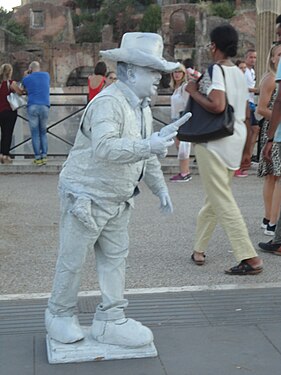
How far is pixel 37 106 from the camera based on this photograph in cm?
1217

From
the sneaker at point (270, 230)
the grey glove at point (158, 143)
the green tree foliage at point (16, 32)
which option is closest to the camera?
the grey glove at point (158, 143)

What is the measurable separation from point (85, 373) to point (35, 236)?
379cm

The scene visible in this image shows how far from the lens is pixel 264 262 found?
6.53 meters

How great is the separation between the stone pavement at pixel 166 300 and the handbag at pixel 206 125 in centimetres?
115

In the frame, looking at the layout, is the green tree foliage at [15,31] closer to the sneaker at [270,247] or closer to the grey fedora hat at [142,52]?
the sneaker at [270,247]

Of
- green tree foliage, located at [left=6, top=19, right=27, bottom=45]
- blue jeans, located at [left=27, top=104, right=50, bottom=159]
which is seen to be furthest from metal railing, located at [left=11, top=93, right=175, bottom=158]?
green tree foliage, located at [left=6, top=19, right=27, bottom=45]

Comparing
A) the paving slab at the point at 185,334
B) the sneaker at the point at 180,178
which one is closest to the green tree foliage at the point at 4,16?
the sneaker at the point at 180,178

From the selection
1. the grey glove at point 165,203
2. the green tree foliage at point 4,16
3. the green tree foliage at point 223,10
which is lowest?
the green tree foliage at point 4,16

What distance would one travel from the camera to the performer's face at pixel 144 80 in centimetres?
414

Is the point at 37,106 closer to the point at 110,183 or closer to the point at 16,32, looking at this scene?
the point at 110,183

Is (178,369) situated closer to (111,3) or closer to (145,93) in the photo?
(145,93)

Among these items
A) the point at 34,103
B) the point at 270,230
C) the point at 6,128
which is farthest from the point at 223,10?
the point at 270,230

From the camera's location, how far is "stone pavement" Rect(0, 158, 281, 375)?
4270 millimetres

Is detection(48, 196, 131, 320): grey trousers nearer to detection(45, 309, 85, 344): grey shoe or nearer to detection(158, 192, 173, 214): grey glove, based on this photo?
detection(45, 309, 85, 344): grey shoe
